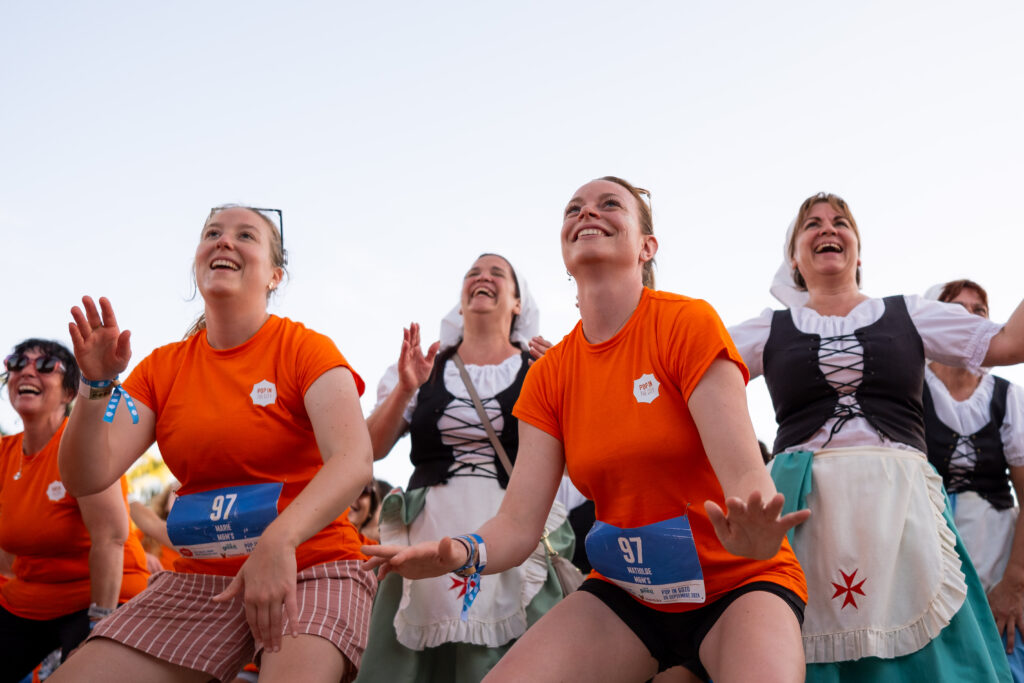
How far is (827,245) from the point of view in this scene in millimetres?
3873

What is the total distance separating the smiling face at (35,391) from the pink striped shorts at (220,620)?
2.49 meters

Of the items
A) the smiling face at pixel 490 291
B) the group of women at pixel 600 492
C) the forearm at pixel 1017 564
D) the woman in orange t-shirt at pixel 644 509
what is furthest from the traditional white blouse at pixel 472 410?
the forearm at pixel 1017 564

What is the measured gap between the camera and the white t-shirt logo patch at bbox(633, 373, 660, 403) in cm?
270

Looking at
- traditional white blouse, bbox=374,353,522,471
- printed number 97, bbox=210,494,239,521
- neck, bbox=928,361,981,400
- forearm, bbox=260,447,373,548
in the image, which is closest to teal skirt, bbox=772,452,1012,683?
forearm, bbox=260,447,373,548

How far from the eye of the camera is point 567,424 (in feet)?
9.52

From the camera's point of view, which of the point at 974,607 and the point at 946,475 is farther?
the point at 946,475

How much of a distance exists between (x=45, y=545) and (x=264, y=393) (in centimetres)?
252

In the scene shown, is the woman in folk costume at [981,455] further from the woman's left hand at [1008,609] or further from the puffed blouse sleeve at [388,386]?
the puffed blouse sleeve at [388,386]

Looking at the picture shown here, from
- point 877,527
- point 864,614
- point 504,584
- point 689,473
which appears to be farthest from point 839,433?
point 504,584

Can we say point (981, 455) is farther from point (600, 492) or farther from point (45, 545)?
point (45, 545)

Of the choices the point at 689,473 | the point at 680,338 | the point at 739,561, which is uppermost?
the point at 680,338

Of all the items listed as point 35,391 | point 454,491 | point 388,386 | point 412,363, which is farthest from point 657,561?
point 35,391

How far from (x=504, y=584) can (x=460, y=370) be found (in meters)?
1.08

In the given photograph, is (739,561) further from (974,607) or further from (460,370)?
(460,370)
